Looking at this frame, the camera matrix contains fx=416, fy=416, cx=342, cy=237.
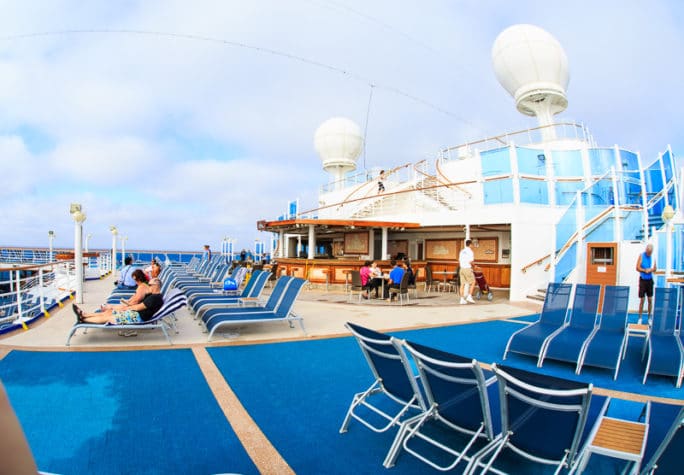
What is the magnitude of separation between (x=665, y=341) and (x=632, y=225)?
6.60 m

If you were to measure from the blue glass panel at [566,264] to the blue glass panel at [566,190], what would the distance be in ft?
21.1

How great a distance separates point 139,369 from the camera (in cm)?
453

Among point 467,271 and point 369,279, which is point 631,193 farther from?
point 369,279

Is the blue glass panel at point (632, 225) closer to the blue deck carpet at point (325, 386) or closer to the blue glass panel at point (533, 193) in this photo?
the blue glass panel at point (533, 193)

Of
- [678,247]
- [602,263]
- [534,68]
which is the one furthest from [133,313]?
[534,68]

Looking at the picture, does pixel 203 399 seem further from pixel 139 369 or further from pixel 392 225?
pixel 392 225

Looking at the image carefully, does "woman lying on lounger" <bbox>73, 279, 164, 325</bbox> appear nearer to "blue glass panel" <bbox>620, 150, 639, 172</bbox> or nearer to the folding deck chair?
the folding deck chair

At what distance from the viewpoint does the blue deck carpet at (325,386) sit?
2805 millimetres

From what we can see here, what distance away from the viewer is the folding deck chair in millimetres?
2104

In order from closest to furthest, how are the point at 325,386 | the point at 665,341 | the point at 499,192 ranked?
1. the point at 325,386
2. the point at 665,341
3. the point at 499,192

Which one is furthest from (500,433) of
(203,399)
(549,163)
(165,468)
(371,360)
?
(549,163)

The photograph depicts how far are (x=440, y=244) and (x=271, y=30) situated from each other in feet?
36.1

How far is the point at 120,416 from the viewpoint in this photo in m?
3.34

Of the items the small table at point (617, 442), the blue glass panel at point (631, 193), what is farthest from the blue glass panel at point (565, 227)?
the small table at point (617, 442)
